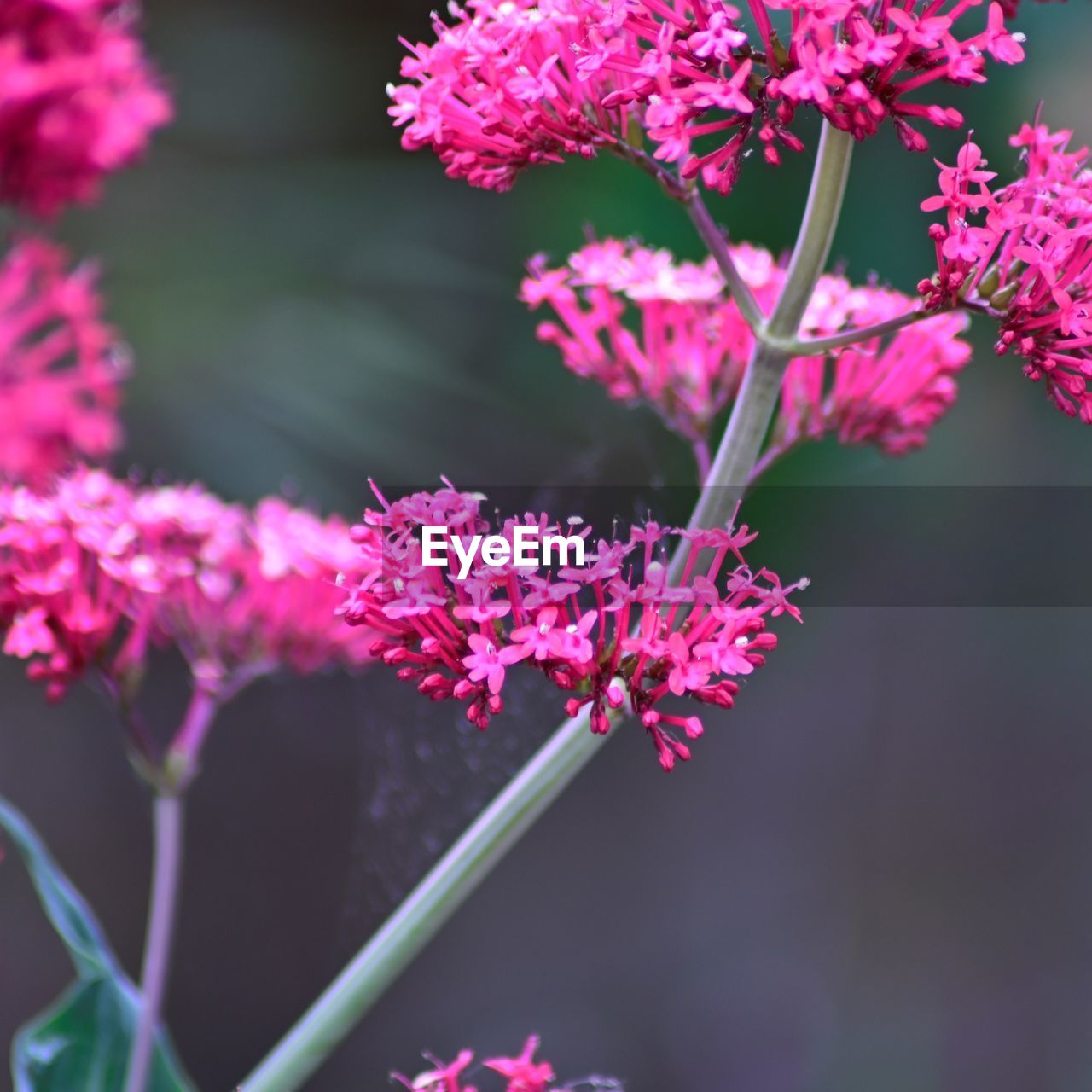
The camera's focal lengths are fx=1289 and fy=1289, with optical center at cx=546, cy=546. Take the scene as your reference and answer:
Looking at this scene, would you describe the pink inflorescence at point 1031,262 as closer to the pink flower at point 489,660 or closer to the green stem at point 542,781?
the green stem at point 542,781

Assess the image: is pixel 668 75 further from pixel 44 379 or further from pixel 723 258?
pixel 44 379

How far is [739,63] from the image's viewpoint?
366mm

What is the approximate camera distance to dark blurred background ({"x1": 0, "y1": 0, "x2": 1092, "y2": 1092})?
1194mm

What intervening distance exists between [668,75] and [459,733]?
86 centimetres

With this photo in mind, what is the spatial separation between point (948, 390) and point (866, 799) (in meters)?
0.78

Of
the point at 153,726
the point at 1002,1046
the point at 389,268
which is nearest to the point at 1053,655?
the point at 1002,1046

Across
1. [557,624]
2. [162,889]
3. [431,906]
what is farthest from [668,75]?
[162,889]

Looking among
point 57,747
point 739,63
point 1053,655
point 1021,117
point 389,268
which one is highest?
point 1021,117

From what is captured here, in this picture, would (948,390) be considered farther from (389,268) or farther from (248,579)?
(389,268)

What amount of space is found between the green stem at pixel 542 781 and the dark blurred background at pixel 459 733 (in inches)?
26.8

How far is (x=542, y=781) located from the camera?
46 cm

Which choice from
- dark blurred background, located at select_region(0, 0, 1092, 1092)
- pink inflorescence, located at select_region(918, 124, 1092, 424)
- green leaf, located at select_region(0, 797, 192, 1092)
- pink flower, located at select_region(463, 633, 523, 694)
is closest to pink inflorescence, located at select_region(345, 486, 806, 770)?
pink flower, located at select_region(463, 633, 523, 694)

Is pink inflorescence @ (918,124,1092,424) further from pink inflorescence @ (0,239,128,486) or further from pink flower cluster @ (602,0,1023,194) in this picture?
pink inflorescence @ (0,239,128,486)

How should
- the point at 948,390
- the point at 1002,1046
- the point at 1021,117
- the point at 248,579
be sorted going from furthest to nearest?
the point at 1002,1046 < the point at 1021,117 < the point at 248,579 < the point at 948,390
